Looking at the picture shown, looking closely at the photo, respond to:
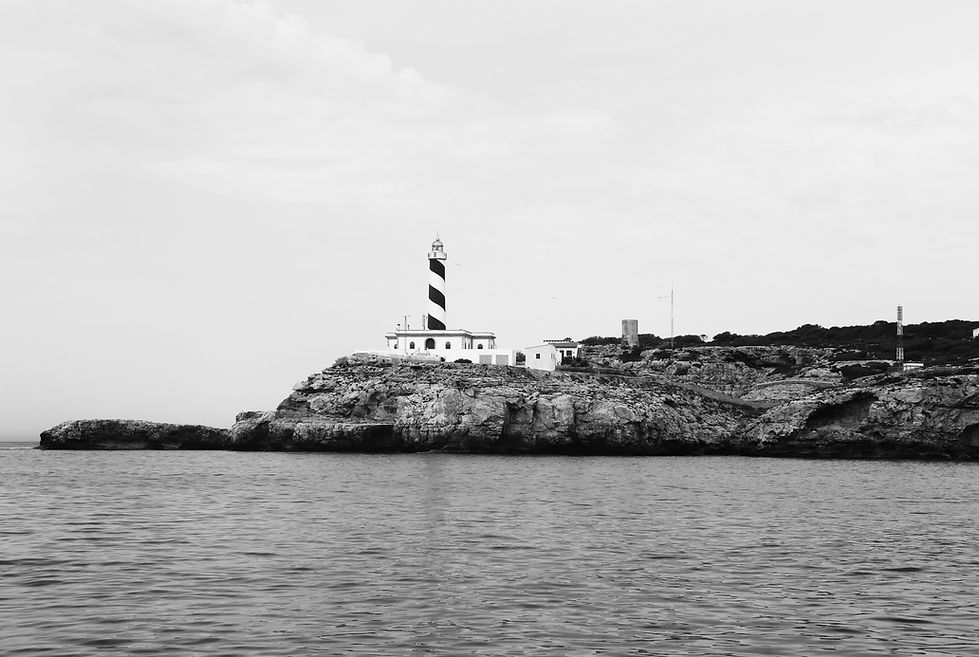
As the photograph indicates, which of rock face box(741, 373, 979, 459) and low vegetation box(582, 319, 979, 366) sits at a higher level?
low vegetation box(582, 319, 979, 366)

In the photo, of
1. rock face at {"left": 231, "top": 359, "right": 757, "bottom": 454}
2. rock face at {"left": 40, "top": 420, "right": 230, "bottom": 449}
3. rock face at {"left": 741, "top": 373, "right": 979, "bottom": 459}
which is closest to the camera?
rock face at {"left": 741, "top": 373, "right": 979, "bottom": 459}

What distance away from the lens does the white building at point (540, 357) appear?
275ft

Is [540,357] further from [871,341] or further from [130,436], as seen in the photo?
[871,341]

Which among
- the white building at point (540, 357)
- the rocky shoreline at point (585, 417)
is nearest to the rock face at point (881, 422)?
the rocky shoreline at point (585, 417)

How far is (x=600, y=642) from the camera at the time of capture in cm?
1391

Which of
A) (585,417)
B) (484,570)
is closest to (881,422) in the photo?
(585,417)

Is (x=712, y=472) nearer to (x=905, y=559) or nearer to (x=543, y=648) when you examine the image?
(x=905, y=559)

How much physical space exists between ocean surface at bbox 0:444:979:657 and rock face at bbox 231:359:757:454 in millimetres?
27624

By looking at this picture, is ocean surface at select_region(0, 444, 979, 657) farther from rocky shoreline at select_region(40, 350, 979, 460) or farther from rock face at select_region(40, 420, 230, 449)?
rock face at select_region(40, 420, 230, 449)

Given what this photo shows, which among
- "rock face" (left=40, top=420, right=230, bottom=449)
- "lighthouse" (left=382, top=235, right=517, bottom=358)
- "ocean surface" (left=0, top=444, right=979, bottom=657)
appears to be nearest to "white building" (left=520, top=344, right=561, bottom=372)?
"lighthouse" (left=382, top=235, right=517, bottom=358)

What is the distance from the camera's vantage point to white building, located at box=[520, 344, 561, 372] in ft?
275

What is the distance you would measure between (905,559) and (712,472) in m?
30.0

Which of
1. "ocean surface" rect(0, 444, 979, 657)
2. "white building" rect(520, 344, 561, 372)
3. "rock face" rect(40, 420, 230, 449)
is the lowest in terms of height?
"ocean surface" rect(0, 444, 979, 657)

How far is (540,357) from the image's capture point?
276 feet
